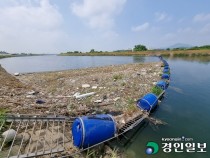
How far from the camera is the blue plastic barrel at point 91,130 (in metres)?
4.28

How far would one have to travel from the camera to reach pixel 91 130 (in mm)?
4352

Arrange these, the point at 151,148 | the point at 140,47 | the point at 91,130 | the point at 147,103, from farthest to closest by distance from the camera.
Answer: the point at 140,47 < the point at 147,103 < the point at 151,148 < the point at 91,130

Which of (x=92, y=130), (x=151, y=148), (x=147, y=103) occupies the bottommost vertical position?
(x=151, y=148)

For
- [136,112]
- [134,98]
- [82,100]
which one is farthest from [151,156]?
[82,100]

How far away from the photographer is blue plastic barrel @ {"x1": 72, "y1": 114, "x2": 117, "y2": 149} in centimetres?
428

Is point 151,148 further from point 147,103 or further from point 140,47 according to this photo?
point 140,47

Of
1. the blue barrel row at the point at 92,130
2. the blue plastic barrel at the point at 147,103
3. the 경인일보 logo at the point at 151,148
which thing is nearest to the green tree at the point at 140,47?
the blue plastic barrel at the point at 147,103

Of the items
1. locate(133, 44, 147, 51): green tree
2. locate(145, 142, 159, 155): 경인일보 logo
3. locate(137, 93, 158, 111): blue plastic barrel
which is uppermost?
locate(137, 93, 158, 111): blue plastic barrel

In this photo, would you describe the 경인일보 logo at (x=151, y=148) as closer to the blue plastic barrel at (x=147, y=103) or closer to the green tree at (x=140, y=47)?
the blue plastic barrel at (x=147, y=103)

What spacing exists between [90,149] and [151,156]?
174 cm

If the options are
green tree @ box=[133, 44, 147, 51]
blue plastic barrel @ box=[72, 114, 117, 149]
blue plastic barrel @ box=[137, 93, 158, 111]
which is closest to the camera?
blue plastic barrel @ box=[72, 114, 117, 149]

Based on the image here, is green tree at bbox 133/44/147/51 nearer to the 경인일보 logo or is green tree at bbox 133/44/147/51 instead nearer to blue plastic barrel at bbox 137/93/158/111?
blue plastic barrel at bbox 137/93/158/111

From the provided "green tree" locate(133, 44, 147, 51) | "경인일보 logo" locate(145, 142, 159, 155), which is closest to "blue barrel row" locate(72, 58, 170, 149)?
"경인일보 logo" locate(145, 142, 159, 155)

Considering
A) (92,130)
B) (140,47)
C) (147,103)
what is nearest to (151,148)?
(92,130)
